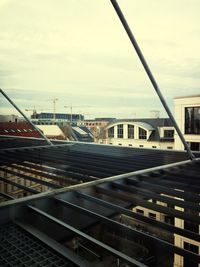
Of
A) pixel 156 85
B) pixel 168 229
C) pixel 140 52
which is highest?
pixel 140 52

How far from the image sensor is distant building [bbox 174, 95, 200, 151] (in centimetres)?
1767

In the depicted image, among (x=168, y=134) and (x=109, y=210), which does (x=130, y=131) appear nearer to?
(x=168, y=134)

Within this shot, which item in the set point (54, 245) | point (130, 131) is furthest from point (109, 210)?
point (130, 131)

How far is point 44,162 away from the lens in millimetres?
3947

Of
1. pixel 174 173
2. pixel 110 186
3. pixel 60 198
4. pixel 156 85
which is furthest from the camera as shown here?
pixel 156 85

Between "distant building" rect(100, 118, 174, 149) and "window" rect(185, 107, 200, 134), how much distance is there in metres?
7.70

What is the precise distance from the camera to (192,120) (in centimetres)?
1816

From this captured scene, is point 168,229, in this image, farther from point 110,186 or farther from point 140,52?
point 140,52

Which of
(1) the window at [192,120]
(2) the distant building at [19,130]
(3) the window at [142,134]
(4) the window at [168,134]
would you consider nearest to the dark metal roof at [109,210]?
(1) the window at [192,120]

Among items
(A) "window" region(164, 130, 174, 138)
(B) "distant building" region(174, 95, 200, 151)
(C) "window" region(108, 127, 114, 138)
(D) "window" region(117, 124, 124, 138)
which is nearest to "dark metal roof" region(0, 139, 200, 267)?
(B) "distant building" region(174, 95, 200, 151)

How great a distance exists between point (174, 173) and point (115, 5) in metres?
2.17

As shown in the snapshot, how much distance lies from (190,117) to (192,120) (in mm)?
262

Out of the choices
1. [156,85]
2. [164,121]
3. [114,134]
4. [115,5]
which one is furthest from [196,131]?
[115,5]

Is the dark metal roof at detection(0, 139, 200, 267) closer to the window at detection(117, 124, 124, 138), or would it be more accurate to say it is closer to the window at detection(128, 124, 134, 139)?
the window at detection(128, 124, 134, 139)
